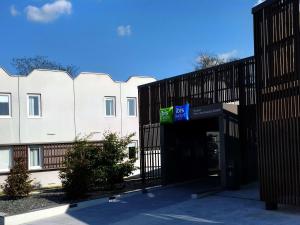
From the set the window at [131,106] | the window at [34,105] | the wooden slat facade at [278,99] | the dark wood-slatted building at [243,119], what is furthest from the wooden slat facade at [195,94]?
the window at [131,106]

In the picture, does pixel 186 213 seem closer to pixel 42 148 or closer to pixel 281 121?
pixel 281 121

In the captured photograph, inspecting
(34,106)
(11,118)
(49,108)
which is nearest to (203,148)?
(49,108)

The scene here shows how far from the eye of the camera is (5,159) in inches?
1089

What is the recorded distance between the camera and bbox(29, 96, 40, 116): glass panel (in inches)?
1118

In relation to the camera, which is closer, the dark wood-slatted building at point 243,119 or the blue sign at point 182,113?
the dark wood-slatted building at point 243,119

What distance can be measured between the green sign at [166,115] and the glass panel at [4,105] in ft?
34.1

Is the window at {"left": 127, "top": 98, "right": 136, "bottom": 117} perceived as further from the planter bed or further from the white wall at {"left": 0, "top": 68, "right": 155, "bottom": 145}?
the planter bed

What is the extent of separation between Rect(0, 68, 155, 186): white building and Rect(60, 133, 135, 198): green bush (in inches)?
316

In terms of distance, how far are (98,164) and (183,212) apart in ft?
21.7

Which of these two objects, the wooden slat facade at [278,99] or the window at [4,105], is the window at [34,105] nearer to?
the window at [4,105]

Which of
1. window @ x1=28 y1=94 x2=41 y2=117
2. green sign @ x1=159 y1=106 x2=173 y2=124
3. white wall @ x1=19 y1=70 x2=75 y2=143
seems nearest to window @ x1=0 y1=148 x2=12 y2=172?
white wall @ x1=19 y1=70 x2=75 y2=143

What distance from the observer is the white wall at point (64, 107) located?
90.8 ft

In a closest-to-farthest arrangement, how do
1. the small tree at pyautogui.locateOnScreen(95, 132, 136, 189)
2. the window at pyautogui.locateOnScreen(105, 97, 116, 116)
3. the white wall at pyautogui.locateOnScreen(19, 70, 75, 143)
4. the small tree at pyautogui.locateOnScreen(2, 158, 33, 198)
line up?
the small tree at pyautogui.locateOnScreen(2, 158, 33, 198) → the small tree at pyautogui.locateOnScreen(95, 132, 136, 189) → the white wall at pyautogui.locateOnScreen(19, 70, 75, 143) → the window at pyautogui.locateOnScreen(105, 97, 116, 116)

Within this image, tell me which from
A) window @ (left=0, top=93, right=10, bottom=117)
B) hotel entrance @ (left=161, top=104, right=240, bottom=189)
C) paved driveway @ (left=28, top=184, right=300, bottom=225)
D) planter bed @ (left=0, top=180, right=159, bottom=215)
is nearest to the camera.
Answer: paved driveway @ (left=28, top=184, right=300, bottom=225)
